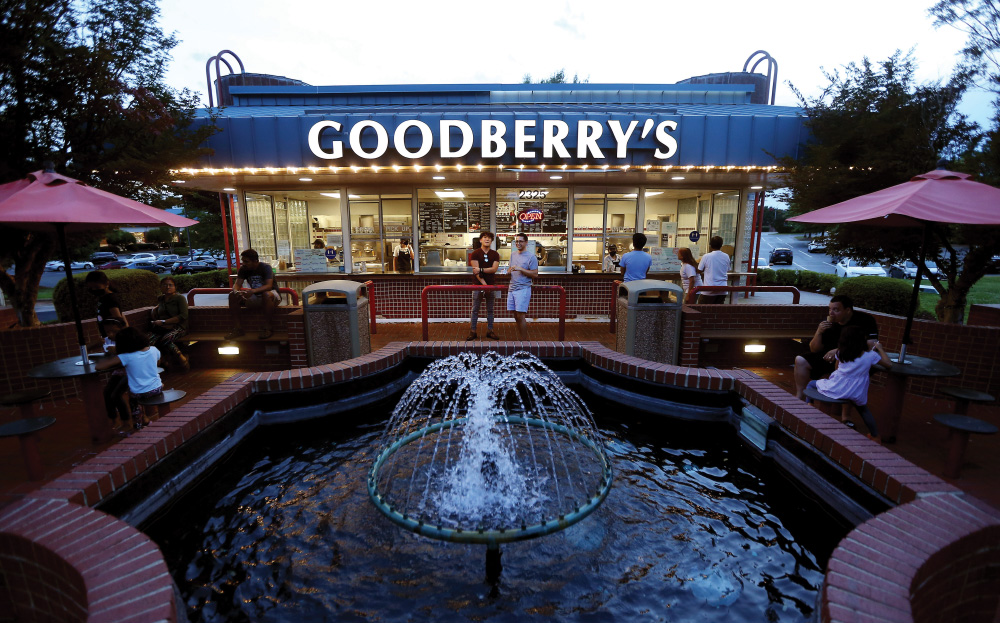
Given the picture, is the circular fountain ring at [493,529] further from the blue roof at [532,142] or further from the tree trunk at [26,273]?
the blue roof at [532,142]

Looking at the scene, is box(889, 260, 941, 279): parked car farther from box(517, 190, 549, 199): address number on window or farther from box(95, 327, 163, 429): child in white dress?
box(95, 327, 163, 429): child in white dress

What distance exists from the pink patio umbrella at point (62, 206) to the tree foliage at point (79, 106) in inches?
66.2

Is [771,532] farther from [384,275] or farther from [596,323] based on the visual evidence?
[384,275]

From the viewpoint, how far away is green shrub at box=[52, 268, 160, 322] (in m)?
9.91

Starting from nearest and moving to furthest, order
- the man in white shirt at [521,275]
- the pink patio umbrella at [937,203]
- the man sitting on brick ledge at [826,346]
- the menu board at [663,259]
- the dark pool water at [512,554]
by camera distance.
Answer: the dark pool water at [512,554] → the pink patio umbrella at [937,203] → the man sitting on brick ledge at [826,346] → the man in white shirt at [521,275] → the menu board at [663,259]

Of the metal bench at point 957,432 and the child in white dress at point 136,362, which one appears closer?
the metal bench at point 957,432

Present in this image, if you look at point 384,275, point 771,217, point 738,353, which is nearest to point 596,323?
point 738,353

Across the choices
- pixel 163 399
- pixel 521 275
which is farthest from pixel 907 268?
pixel 163 399

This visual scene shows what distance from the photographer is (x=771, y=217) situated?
8988cm

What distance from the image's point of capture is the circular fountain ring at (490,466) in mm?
3479

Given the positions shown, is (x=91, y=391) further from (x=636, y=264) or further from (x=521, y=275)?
(x=636, y=264)

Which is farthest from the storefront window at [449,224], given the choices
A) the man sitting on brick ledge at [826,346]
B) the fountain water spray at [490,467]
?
the man sitting on brick ledge at [826,346]

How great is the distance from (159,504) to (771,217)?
341 feet

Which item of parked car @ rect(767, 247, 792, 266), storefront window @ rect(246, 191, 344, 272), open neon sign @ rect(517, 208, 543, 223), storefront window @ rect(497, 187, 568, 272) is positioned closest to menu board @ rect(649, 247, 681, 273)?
storefront window @ rect(497, 187, 568, 272)
